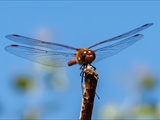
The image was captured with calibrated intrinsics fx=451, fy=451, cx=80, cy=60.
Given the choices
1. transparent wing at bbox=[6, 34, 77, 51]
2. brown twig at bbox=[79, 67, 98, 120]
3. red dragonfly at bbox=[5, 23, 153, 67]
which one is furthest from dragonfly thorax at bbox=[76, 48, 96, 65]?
brown twig at bbox=[79, 67, 98, 120]

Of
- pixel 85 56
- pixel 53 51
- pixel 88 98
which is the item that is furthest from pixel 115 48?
pixel 88 98

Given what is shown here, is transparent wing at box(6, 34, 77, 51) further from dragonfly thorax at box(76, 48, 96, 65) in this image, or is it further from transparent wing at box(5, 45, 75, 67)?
dragonfly thorax at box(76, 48, 96, 65)

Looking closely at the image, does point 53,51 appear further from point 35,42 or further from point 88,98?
point 88,98

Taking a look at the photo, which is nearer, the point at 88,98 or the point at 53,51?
the point at 88,98

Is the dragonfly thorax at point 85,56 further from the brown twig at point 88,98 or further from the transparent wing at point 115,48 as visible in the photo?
the brown twig at point 88,98

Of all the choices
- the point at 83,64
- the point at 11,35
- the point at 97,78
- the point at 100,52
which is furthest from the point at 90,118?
the point at 11,35
